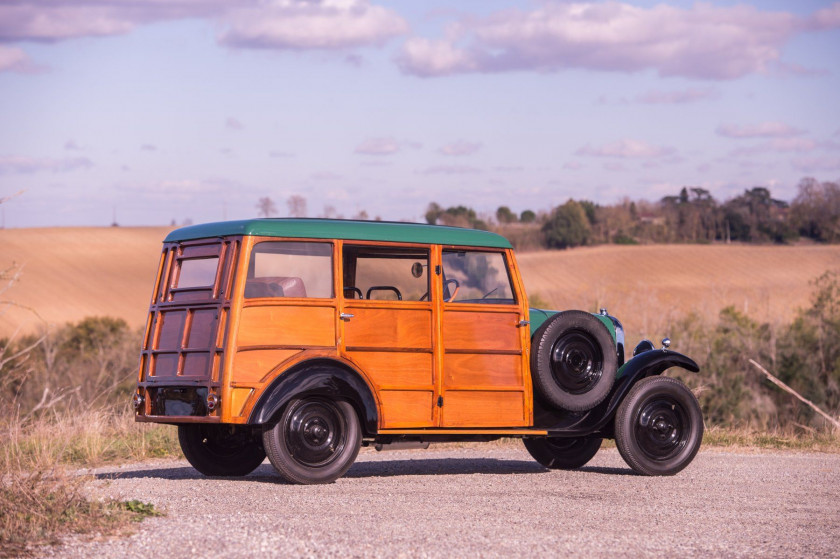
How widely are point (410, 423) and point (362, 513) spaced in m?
2.20

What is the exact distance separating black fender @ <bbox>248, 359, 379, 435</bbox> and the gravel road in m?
0.62

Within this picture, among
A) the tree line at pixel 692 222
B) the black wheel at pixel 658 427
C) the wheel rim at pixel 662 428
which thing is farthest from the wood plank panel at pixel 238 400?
the tree line at pixel 692 222

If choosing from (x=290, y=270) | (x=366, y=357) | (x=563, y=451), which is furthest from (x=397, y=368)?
(x=563, y=451)

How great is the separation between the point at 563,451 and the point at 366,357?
3.19m

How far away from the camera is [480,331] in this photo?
34.9 ft

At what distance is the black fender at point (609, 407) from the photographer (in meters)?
10.9

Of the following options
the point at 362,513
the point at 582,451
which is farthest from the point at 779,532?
the point at 582,451

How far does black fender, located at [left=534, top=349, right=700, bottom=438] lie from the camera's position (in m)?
10.9

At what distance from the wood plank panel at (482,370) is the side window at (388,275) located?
2.21 feet

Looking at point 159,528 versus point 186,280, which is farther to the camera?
point 186,280

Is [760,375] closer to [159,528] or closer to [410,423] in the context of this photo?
[410,423]

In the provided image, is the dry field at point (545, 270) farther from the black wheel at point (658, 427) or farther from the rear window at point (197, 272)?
the rear window at point (197, 272)

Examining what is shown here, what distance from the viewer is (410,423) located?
10156 millimetres

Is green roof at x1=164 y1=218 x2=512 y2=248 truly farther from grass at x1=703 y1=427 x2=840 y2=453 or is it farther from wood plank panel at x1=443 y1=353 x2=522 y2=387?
grass at x1=703 y1=427 x2=840 y2=453
